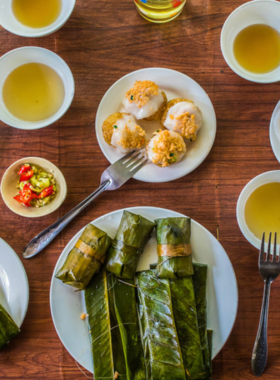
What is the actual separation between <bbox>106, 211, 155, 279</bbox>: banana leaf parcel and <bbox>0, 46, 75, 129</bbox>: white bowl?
64 centimetres

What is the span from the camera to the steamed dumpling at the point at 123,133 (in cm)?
186

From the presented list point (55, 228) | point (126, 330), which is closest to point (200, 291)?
point (126, 330)

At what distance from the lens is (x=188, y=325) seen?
5.85ft

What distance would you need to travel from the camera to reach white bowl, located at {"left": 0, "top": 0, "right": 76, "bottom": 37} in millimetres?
1893

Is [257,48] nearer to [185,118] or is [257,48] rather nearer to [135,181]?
[185,118]

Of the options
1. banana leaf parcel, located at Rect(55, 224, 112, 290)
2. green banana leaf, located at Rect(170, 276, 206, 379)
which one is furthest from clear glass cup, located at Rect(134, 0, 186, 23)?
green banana leaf, located at Rect(170, 276, 206, 379)

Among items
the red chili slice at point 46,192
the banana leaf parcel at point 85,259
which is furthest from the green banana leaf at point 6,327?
the red chili slice at point 46,192

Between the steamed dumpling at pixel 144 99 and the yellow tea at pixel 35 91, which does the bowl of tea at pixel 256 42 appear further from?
the yellow tea at pixel 35 91

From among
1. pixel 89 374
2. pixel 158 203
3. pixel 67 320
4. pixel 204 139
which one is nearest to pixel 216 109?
pixel 204 139

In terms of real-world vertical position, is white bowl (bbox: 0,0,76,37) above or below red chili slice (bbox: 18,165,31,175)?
above

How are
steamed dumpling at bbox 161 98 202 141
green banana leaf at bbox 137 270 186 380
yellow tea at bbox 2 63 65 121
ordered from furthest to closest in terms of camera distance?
yellow tea at bbox 2 63 65 121, steamed dumpling at bbox 161 98 202 141, green banana leaf at bbox 137 270 186 380

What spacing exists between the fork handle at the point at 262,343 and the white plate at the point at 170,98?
2.42ft

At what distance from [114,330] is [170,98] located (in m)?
1.24

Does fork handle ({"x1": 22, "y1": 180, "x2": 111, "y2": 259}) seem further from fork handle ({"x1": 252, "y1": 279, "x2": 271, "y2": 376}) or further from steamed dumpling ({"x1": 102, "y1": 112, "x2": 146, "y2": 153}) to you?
fork handle ({"x1": 252, "y1": 279, "x2": 271, "y2": 376})
